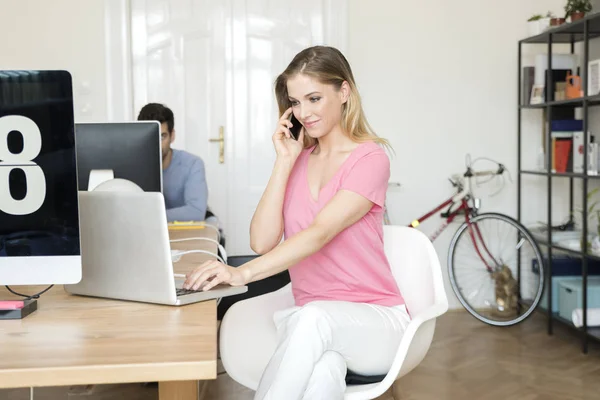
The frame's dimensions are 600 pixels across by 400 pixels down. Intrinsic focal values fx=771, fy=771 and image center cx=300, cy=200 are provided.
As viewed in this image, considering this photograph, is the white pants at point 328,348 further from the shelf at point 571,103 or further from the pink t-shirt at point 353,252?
the shelf at point 571,103

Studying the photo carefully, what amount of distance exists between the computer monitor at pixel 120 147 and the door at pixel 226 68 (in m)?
2.11

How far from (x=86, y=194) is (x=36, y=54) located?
3.23m

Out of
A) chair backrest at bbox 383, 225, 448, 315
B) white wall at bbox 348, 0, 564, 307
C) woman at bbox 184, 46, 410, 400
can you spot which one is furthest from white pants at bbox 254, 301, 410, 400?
white wall at bbox 348, 0, 564, 307

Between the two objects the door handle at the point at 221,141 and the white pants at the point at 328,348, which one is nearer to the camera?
the white pants at the point at 328,348

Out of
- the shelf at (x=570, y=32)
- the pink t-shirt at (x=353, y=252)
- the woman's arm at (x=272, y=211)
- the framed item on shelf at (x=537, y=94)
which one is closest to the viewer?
the pink t-shirt at (x=353, y=252)

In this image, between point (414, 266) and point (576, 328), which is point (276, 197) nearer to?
point (414, 266)

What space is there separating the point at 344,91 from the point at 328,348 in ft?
2.37

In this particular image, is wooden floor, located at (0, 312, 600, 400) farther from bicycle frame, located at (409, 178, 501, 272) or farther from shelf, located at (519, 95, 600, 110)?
shelf, located at (519, 95, 600, 110)

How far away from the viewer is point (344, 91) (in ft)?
6.57

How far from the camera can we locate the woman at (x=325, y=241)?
1.54 meters

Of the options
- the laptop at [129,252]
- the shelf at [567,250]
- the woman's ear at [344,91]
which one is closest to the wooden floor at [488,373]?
the shelf at [567,250]

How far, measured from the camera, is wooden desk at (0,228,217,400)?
1.03m

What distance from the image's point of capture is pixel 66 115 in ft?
4.41

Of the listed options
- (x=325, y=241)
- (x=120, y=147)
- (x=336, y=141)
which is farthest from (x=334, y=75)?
(x=120, y=147)
